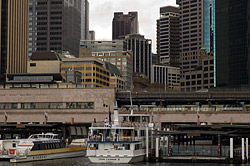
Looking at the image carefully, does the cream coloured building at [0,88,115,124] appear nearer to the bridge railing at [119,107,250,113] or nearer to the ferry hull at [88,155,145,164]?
the bridge railing at [119,107,250,113]

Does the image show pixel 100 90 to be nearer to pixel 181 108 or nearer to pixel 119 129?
pixel 181 108

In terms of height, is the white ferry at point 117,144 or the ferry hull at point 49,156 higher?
the white ferry at point 117,144

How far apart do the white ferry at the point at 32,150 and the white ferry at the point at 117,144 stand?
12899 millimetres

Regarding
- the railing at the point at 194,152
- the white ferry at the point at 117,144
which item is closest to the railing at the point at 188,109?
the railing at the point at 194,152

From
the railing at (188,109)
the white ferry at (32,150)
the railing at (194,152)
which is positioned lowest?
the railing at (194,152)

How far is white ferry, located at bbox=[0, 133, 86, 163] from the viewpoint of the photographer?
95606 millimetres

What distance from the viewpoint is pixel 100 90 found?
158500mm

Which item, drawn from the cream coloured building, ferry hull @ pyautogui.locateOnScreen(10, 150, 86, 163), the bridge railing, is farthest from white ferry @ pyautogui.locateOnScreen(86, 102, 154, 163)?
the cream coloured building

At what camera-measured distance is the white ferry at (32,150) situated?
3764 inches

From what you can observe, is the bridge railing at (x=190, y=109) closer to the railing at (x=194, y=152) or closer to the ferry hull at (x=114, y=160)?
the railing at (x=194, y=152)

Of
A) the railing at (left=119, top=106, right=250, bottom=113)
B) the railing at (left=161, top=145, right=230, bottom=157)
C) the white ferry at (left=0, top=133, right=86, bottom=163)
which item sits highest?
the railing at (left=119, top=106, right=250, bottom=113)

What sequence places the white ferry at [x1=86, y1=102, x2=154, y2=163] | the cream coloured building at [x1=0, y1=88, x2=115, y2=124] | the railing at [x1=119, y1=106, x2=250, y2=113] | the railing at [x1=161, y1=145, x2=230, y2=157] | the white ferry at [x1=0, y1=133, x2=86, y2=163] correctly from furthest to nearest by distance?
the cream coloured building at [x1=0, y1=88, x2=115, y2=124]
the railing at [x1=119, y1=106, x2=250, y2=113]
the railing at [x1=161, y1=145, x2=230, y2=157]
the white ferry at [x1=0, y1=133, x2=86, y2=163]
the white ferry at [x1=86, y1=102, x2=154, y2=163]

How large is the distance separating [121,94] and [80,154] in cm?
5391

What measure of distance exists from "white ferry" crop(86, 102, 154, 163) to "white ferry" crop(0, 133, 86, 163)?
12899mm
